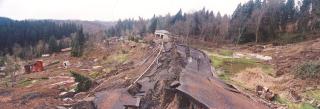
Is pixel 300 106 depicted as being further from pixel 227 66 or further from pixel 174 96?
pixel 227 66

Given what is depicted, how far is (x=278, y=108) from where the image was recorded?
24.6ft

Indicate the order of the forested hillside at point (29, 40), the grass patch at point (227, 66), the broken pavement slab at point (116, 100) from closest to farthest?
the broken pavement slab at point (116, 100) → the grass patch at point (227, 66) → the forested hillside at point (29, 40)

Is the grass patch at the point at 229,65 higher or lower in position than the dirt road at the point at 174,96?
lower

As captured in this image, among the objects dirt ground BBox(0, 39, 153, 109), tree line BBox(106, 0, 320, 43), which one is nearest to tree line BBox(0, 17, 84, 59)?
tree line BBox(106, 0, 320, 43)

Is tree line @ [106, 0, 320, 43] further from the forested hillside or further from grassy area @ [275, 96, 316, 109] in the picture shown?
grassy area @ [275, 96, 316, 109]

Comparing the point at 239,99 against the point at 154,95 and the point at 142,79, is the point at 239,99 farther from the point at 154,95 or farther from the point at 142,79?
the point at 142,79

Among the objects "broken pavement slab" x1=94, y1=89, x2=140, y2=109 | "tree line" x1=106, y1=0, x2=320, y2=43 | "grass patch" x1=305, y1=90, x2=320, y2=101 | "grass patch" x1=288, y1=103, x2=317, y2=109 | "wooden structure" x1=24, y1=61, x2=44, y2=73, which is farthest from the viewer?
"tree line" x1=106, y1=0, x2=320, y2=43

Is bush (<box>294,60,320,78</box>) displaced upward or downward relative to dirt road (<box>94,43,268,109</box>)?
downward

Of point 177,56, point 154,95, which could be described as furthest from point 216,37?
point 154,95

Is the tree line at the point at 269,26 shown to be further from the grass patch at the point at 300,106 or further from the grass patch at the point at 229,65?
the grass patch at the point at 300,106

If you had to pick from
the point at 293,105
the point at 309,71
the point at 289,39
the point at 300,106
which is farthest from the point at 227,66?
the point at 289,39

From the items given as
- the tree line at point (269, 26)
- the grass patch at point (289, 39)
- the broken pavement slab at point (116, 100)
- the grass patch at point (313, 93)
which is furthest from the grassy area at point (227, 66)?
the tree line at point (269, 26)

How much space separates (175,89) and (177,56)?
153 inches

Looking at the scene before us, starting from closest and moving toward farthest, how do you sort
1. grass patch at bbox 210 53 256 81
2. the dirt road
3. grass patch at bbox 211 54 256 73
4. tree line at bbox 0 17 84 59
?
the dirt road < grass patch at bbox 210 53 256 81 < grass patch at bbox 211 54 256 73 < tree line at bbox 0 17 84 59
